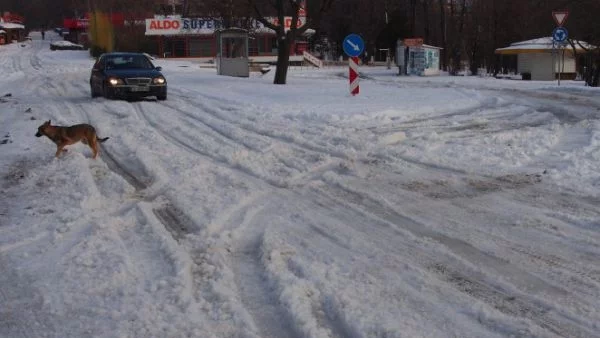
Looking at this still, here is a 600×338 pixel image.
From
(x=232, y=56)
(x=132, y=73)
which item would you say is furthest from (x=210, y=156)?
(x=232, y=56)

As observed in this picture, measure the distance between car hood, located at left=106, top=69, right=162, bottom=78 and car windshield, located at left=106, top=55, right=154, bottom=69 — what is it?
0.64 meters

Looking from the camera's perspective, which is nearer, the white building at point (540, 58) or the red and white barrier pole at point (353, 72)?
the red and white barrier pole at point (353, 72)

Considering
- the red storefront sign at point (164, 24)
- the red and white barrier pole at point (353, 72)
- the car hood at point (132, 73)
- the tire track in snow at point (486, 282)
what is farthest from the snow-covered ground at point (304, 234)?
the red storefront sign at point (164, 24)

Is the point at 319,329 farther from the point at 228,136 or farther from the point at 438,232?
the point at 228,136

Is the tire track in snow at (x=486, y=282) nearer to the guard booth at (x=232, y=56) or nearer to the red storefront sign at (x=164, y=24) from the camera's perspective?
the guard booth at (x=232, y=56)

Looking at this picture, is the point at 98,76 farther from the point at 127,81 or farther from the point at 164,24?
the point at 164,24

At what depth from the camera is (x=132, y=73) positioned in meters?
19.4

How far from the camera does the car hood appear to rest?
63.5 feet

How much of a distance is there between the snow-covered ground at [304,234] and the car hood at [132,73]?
7.19 meters

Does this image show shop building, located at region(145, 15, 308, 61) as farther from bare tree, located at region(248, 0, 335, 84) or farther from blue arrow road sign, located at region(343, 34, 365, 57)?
blue arrow road sign, located at region(343, 34, 365, 57)

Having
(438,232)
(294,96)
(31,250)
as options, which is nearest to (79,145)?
(31,250)

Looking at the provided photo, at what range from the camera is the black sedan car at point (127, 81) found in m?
19.2

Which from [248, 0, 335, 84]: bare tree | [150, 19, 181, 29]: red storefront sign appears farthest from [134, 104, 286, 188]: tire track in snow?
[150, 19, 181, 29]: red storefront sign

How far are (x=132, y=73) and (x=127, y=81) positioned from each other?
35 cm
